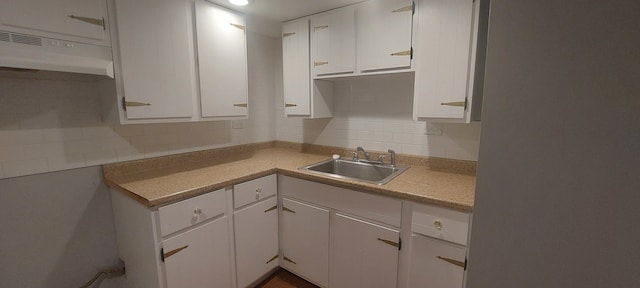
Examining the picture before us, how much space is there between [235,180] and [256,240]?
0.52 m

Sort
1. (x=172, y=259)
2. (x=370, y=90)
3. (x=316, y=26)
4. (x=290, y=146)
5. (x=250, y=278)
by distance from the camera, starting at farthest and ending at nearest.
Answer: (x=290, y=146) → (x=370, y=90) → (x=316, y=26) → (x=250, y=278) → (x=172, y=259)

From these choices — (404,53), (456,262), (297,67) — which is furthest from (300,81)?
(456,262)

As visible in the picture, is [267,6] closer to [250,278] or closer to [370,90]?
[370,90]

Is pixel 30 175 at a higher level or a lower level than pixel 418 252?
higher

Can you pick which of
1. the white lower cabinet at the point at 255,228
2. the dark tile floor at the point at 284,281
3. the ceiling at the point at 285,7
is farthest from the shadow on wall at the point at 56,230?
the ceiling at the point at 285,7

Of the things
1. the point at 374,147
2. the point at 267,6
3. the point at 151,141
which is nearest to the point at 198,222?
the point at 151,141

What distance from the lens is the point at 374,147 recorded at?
214 centimetres

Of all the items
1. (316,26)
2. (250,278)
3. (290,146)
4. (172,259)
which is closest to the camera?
(172,259)

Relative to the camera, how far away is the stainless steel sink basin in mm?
1954

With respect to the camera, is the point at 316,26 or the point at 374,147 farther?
the point at 374,147

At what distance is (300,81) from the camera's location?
2121 millimetres

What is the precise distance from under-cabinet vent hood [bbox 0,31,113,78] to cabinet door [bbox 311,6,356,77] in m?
1.32

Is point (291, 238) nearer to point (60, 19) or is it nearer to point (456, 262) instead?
point (456, 262)

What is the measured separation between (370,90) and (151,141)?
68.7 inches
